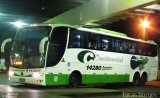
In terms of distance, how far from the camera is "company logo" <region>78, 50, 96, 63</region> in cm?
1878

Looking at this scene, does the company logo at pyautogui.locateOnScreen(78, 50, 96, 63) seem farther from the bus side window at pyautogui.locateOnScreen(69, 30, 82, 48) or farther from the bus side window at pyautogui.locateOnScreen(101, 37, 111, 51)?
the bus side window at pyautogui.locateOnScreen(101, 37, 111, 51)

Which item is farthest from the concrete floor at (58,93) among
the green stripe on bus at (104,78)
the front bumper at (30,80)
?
the green stripe on bus at (104,78)

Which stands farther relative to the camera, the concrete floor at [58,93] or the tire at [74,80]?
the tire at [74,80]

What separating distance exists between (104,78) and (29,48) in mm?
5424

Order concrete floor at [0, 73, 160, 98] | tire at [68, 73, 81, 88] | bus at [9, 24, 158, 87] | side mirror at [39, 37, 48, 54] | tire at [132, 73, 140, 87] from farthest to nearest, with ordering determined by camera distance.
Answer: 1. tire at [132, 73, 140, 87]
2. tire at [68, 73, 81, 88]
3. bus at [9, 24, 158, 87]
4. side mirror at [39, 37, 48, 54]
5. concrete floor at [0, 73, 160, 98]

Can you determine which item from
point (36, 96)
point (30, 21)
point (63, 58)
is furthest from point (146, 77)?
point (30, 21)

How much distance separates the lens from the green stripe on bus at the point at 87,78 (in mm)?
17141

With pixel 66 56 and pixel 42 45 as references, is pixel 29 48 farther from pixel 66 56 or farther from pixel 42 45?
pixel 66 56

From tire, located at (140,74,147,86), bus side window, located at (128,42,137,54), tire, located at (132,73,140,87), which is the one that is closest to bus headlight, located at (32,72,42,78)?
bus side window, located at (128,42,137,54)

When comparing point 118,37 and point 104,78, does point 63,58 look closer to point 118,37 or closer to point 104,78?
point 104,78

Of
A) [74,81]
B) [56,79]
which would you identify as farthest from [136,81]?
[56,79]

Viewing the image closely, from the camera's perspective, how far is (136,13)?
25.4 metres

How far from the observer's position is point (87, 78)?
1948cm

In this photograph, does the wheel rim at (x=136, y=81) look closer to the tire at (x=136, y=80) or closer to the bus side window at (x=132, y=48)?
the tire at (x=136, y=80)
